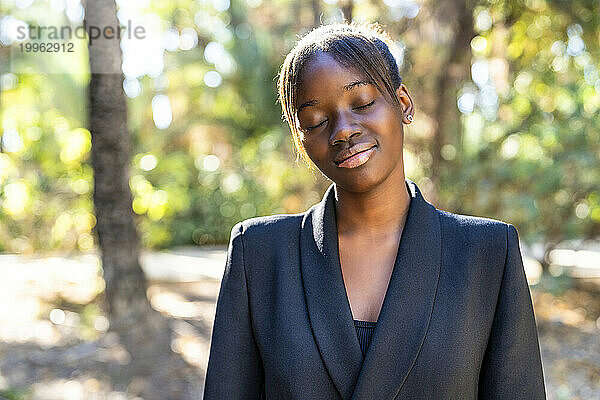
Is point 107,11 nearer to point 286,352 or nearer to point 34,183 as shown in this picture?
point 34,183

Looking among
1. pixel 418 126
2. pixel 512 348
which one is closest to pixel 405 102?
pixel 512 348

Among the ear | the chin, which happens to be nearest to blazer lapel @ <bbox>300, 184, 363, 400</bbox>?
the chin

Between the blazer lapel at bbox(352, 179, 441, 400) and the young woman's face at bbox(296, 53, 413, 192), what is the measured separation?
0.16 m

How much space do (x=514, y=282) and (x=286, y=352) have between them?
493 mm

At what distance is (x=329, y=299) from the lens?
1366mm

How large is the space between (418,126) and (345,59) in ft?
15.9

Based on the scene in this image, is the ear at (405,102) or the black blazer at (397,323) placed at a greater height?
the ear at (405,102)

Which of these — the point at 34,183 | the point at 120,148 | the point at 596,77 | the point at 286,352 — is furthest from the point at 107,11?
the point at 596,77

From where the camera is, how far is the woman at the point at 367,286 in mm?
1289

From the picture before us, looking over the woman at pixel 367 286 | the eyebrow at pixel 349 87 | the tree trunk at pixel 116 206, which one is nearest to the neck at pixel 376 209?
the woman at pixel 367 286

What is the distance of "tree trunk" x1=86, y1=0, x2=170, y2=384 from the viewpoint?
181 inches

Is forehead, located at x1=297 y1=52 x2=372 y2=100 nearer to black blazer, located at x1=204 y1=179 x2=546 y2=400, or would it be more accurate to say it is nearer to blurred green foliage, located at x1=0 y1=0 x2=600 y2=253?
black blazer, located at x1=204 y1=179 x2=546 y2=400

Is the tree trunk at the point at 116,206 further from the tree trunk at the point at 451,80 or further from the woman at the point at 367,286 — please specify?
the woman at the point at 367,286

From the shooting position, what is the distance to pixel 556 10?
19.4ft
